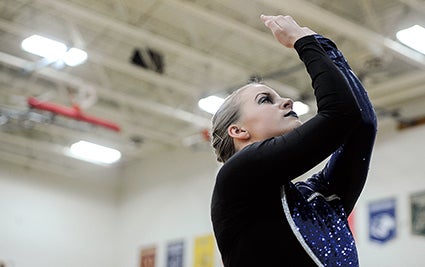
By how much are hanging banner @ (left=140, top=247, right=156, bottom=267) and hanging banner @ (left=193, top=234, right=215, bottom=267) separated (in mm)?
1778

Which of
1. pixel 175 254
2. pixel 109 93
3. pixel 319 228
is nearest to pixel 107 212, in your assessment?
pixel 175 254

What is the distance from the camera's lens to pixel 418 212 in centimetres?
1291

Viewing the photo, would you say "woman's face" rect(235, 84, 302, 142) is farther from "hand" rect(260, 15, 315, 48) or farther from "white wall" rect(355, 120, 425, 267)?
"white wall" rect(355, 120, 425, 267)

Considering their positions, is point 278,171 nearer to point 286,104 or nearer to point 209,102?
point 286,104

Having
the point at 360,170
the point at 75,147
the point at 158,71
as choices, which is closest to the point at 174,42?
the point at 158,71

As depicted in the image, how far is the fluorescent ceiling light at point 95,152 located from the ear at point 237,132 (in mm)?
14573

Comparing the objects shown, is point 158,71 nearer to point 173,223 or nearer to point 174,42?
point 174,42

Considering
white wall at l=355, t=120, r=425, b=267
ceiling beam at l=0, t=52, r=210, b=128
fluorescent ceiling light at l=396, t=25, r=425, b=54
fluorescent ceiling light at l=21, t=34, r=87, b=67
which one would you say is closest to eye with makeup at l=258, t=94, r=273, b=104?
fluorescent ceiling light at l=396, t=25, r=425, b=54

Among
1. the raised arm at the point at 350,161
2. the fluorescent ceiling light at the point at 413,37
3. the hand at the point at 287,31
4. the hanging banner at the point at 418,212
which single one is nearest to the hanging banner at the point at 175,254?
the hanging banner at the point at 418,212

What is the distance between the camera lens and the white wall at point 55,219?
18.2m

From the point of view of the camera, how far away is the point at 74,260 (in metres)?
19.1

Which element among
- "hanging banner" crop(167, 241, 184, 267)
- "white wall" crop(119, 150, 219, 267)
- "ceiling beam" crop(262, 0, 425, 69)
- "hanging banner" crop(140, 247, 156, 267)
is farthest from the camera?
"hanging banner" crop(140, 247, 156, 267)

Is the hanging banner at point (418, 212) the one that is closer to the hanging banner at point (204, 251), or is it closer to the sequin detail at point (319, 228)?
the hanging banner at point (204, 251)

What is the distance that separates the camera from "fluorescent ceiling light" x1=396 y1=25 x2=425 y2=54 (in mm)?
10469
